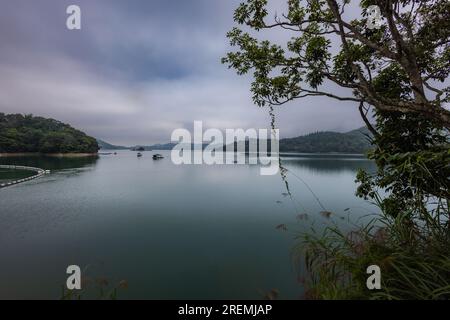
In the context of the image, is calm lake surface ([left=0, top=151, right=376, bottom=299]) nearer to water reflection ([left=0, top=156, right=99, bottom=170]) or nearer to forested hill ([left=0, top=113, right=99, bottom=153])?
water reflection ([left=0, top=156, right=99, bottom=170])

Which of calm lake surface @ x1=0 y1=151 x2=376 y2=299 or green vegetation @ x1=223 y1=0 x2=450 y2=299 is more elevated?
green vegetation @ x1=223 y1=0 x2=450 y2=299

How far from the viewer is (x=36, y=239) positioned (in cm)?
935

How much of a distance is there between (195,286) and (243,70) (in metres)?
6.43

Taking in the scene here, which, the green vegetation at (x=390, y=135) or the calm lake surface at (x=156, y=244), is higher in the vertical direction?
the green vegetation at (x=390, y=135)

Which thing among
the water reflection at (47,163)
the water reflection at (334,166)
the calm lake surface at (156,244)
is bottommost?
the calm lake surface at (156,244)

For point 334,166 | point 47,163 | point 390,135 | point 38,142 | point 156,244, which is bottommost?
point 156,244

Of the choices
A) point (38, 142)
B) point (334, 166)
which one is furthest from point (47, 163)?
point (334, 166)

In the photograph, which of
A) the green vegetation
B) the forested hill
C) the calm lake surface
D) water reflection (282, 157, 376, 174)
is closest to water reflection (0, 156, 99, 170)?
the forested hill

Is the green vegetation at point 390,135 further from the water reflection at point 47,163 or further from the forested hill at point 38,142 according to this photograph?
the forested hill at point 38,142

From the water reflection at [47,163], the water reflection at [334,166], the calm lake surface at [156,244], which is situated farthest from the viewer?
the water reflection at [47,163]

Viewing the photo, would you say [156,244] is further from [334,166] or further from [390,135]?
[334,166]

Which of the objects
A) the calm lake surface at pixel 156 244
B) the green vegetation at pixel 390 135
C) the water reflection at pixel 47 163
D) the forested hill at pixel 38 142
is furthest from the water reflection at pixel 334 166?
the forested hill at pixel 38 142

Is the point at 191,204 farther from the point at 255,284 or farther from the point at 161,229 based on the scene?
the point at 255,284
